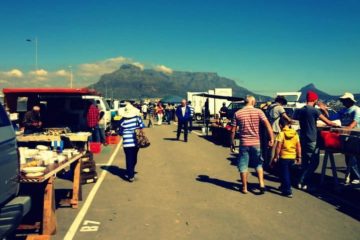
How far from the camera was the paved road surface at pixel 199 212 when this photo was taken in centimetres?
616

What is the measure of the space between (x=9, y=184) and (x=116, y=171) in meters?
6.86

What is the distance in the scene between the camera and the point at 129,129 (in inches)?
392

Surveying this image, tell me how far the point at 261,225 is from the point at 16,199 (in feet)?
12.9

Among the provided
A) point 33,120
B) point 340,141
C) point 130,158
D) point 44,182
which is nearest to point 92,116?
point 33,120

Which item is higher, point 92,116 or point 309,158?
point 92,116

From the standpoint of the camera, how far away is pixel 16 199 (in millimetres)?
4980

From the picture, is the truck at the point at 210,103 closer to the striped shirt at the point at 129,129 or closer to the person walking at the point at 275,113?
the person walking at the point at 275,113

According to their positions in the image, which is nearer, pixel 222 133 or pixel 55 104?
pixel 55 104

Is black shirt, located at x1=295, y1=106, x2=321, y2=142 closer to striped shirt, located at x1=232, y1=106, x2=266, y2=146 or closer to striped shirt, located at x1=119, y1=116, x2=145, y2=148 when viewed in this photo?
striped shirt, located at x1=232, y1=106, x2=266, y2=146

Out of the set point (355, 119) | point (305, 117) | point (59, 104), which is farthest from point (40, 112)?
point (355, 119)

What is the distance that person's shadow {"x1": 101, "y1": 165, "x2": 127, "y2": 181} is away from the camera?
35.5 feet

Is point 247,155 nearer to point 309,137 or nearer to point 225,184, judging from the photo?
point 225,184

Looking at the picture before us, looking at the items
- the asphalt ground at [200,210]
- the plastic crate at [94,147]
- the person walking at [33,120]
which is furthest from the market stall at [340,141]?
the plastic crate at [94,147]

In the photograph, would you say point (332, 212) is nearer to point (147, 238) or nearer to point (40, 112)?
point (147, 238)
